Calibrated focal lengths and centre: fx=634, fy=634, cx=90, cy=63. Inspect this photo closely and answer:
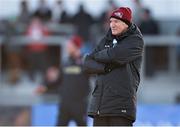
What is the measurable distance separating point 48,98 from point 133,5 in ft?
11.5

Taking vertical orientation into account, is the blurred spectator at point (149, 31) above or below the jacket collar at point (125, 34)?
above

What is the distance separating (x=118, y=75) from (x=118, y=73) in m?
0.02

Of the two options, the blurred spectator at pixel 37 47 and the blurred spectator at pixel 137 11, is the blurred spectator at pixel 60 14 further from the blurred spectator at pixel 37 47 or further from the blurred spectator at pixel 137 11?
the blurred spectator at pixel 137 11

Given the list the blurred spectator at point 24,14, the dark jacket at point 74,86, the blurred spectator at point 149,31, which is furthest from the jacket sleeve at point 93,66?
the blurred spectator at point 24,14

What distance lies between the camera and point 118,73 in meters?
6.09

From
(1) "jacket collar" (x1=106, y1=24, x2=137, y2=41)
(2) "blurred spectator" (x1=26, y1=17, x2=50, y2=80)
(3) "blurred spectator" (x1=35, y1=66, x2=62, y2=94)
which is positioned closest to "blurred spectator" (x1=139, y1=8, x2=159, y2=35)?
(2) "blurred spectator" (x1=26, y1=17, x2=50, y2=80)

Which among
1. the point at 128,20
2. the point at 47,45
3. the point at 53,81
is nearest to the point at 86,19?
the point at 47,45

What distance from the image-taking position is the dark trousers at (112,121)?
606 centimetres

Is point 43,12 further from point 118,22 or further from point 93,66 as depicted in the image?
point 118,22

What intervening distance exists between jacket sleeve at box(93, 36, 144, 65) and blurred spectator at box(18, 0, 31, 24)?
840 cm

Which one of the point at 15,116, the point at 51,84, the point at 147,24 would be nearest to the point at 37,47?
the point at 51,84

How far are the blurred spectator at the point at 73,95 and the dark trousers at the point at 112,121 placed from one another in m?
3.41

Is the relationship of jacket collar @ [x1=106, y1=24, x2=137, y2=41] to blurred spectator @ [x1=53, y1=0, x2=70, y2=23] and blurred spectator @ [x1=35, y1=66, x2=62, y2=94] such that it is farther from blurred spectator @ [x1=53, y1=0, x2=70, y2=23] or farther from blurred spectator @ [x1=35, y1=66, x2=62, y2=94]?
blurred spectator @ [x1=53, y1=0, x2=70, y2=23]

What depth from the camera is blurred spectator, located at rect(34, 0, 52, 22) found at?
48.0 feet
